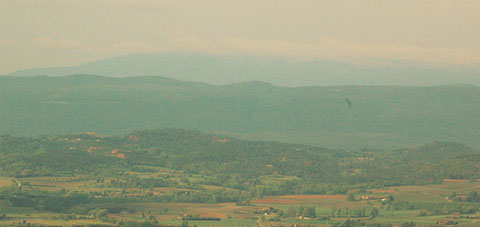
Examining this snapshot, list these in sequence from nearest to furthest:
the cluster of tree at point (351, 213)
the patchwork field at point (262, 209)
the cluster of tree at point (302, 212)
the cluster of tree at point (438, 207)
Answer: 1. the patchwork field at point (262, 209)
2. the cluster of tree at point (351, 213)
3. the cluster of tree at point (302, 212)
4. the cluster of tree at point (438, 207)

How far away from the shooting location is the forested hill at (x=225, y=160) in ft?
419

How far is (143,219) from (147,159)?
2228 inches

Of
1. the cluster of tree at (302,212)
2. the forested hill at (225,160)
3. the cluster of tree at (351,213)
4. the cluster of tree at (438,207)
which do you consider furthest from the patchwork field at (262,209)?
the forested hill at (225,160)

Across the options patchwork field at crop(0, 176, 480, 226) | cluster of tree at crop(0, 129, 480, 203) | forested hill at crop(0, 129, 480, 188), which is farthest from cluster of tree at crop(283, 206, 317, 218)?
forested hill at crop(0, 129, 480, 188)

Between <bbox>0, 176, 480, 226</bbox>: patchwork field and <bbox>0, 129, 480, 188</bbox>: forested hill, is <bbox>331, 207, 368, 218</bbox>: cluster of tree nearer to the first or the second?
<bbox>0, 176, 480, 226</bbox>: patchwork field

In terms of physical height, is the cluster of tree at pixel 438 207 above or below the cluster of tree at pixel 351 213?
above

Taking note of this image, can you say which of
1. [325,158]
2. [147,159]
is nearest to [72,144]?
[147,159]

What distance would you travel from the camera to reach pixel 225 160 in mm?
148750

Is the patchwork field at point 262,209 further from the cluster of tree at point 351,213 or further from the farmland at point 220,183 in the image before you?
the farmland at point 220,183

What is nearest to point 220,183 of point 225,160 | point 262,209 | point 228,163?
point 228,163

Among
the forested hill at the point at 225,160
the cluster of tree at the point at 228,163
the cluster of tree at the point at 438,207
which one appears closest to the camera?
the cluster of tree at the point at 438,207

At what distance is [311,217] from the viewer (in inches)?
3780

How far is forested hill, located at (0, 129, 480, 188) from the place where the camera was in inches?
5025

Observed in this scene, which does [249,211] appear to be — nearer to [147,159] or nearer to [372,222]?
[372,222]
